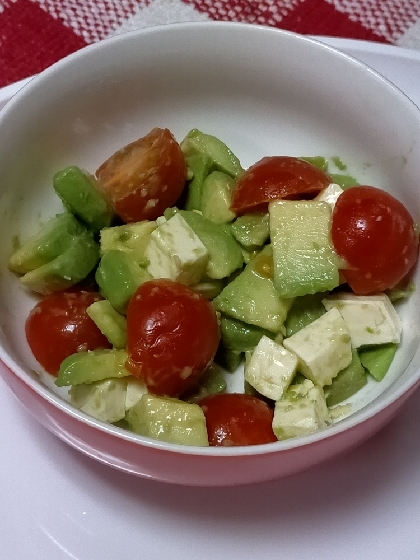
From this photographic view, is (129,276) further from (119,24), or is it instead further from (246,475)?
(119,24)

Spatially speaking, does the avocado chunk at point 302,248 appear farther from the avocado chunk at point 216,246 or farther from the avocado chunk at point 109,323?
the avocado chunk at point 109,323

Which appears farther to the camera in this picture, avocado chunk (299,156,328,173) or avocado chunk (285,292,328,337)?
avocado chunk (299,156,328,173)

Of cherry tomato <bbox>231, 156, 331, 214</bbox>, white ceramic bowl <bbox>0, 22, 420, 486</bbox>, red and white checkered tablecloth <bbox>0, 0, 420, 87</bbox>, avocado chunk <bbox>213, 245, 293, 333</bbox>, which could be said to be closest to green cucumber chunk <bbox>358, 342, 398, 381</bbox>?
white ceramic bowl <bbox>0, 22, 420, 486</bbox>

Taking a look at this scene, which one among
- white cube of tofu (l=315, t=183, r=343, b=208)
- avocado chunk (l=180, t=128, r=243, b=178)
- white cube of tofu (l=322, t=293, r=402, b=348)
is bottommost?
white cube of tofu (l=322, t=293, r=402, b=348)

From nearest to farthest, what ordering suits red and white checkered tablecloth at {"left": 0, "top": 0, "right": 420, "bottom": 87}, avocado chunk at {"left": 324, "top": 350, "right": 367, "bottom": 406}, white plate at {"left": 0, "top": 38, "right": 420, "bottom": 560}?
white plate at {"left": 0, "top": 38, "right": 420, "bottom": 560} → avocado chunk at {"left": 324, "top": 350, "right": 367, "bottom": 406} → red and white checkered tablecloth at {"left": 0, "top": 0, "right": 420, "bottom": 87}

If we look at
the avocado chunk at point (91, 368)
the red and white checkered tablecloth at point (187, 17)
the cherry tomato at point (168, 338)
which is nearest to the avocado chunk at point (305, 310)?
the cherry tomato at point (168, 338)

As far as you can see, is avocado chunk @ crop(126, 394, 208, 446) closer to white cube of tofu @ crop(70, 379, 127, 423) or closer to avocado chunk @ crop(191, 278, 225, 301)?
white cube of tofu @ crop(70, 379, 127, 423)

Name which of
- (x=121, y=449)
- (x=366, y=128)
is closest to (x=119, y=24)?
(x=366, y=128)
